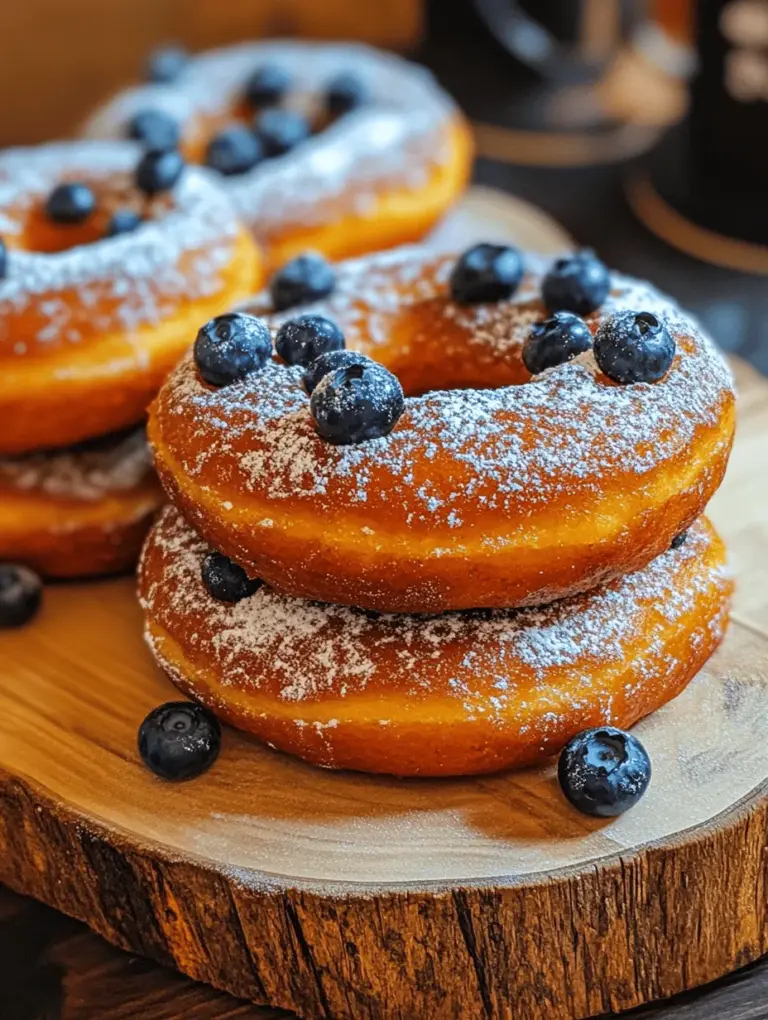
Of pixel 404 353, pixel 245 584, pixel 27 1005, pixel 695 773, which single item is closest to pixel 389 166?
pixel 404 353

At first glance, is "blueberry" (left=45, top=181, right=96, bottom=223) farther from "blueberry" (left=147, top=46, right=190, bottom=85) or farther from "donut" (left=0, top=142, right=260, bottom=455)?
"blueberry" (left=147, top=46, right=190, bottom=85)

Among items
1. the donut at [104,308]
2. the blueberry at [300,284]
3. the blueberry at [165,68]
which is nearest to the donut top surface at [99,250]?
the donut at [104,308]

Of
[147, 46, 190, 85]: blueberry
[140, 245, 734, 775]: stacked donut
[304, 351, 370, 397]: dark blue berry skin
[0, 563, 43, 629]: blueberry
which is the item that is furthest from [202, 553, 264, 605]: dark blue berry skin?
[147, 46, 190, 85]: blueberry

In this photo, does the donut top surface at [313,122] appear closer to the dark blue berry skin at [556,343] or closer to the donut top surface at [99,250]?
the donut top surface at [99,250]

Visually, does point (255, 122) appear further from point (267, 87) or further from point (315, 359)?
point (315, 359)

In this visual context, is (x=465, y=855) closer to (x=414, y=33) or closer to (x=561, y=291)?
(x=561, y=291)

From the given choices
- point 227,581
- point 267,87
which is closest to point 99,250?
point 227,581
